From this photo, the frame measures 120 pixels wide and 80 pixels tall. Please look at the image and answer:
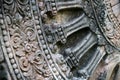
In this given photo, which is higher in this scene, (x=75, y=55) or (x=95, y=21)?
(x=95, y=21)

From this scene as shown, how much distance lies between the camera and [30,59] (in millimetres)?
1181

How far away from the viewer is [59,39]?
1366mm

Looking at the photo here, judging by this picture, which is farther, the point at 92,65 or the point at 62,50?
the point at 92,65

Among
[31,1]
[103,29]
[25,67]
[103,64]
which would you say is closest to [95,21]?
[103,29]

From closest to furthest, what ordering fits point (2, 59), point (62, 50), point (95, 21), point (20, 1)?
point (2, 59), point (20, 1), point (62, 50), point (95, 21)

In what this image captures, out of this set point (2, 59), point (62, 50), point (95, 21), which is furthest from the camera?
point (95, 21)

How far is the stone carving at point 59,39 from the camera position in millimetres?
1135

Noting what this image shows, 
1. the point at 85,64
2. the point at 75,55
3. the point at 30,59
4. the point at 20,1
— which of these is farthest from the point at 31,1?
the point at 85,64

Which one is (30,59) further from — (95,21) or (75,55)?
(95,21)

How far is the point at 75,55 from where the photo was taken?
57.3 inches

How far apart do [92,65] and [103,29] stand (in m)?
0.26

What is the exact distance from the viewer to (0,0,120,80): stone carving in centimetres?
113

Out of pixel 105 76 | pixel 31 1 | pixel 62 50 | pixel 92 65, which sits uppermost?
pixel 31 1

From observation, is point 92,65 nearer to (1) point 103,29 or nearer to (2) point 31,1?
(1) point 103,29
